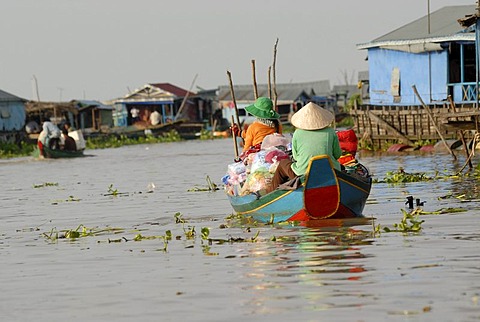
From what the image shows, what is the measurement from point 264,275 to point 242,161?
4606 mm

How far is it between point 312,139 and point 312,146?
92 mm

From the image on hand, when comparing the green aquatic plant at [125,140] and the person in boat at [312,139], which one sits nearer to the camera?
the person in boat at [312,139]

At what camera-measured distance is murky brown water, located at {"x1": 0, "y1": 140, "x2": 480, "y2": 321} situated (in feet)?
22.2

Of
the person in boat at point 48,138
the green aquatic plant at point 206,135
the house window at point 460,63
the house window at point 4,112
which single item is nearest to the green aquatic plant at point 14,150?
the house window at point 4,112

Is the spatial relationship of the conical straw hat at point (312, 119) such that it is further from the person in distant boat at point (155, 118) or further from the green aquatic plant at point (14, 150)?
the person in distant boat at point (155, 118)

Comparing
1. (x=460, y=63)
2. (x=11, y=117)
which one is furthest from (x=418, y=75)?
(x=11, y=117)

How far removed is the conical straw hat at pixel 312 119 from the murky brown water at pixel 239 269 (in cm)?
105

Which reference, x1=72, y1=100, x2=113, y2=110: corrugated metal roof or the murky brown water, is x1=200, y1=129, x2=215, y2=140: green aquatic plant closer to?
x1=72, y1=100, x2=113, y2=110: corrugated metal roof

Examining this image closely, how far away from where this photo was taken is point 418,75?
1208 inches

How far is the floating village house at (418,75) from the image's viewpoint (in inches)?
1104

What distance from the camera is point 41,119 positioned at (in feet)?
167

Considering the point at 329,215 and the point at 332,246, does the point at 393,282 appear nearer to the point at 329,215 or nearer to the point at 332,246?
the point at 332,246

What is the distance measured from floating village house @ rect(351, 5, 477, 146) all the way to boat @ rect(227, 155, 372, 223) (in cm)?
1541

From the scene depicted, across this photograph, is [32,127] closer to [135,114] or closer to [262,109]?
[135,114]
